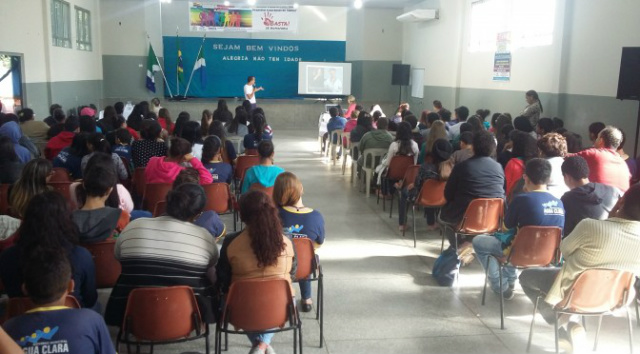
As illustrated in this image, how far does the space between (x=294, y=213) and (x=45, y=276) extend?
5.67 ft

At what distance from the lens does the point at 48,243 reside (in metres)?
2.51

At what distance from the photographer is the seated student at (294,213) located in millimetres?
3395

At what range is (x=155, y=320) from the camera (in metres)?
2.51

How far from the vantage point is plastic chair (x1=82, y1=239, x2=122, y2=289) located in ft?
9.89

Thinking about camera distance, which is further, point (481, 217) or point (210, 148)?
point (210, 148)

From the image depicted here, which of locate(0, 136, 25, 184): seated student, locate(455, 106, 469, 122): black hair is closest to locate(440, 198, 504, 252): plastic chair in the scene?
locate(0, 136, 25, 184): seated student

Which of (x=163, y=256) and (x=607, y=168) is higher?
(x=607, y=168)

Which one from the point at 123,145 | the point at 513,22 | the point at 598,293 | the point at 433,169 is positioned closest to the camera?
the point at 598,293

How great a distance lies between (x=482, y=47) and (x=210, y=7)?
6.96 meters

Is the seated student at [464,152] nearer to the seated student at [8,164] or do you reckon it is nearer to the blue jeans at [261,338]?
the blue jeans at [261,338]

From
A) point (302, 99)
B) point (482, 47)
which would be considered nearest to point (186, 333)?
point (482, 47)

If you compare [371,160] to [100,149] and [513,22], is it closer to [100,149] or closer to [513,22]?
[100,149]

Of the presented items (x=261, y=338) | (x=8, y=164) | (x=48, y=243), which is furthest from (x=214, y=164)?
(x=48, y=243)

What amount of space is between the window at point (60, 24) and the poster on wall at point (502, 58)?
7948 mm
